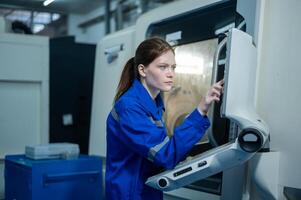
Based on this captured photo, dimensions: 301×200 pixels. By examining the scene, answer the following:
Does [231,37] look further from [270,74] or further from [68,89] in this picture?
[68,89]

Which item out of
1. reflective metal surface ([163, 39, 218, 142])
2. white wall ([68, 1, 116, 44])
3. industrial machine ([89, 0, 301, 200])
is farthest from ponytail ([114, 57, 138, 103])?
white wall ([68, 1, 116, 44])

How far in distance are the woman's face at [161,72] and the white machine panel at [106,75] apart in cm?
100

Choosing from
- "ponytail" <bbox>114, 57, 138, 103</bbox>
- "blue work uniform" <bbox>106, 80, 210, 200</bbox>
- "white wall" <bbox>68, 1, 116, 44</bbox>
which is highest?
"white wall" <bbox>68, 1, 116, 44</bbox>

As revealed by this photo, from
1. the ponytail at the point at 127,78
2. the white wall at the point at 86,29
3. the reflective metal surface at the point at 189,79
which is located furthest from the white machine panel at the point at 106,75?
the white wall at the point at 86,29

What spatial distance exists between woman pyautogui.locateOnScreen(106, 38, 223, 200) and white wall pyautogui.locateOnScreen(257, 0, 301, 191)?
27 cm

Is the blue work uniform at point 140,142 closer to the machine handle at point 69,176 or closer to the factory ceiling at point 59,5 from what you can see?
the machine handle at point 69,176

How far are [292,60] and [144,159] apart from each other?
0.70 m

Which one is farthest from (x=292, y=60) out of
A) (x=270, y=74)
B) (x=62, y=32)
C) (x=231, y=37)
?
(x=62, y=32)

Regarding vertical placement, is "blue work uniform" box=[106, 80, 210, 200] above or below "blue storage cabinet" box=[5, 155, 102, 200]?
above

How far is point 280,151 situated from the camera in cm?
149

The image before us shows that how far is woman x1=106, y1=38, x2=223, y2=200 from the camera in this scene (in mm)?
1385

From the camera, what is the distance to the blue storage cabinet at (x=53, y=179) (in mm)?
2125

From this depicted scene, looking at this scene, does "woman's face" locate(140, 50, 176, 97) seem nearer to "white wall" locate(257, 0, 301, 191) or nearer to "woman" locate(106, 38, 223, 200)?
"woman" locate(106, 38, 223, 200)

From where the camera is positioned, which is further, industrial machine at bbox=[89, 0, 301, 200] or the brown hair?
the brown hair
